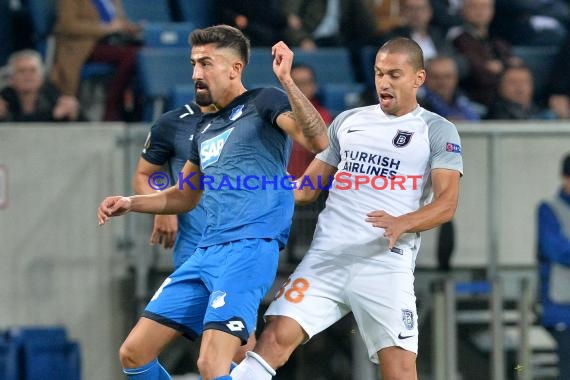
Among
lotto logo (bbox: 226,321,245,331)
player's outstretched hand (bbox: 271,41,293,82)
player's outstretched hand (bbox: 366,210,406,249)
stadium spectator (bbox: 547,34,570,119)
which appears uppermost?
player's outstretched hand (bbox: 271,41,293,82)

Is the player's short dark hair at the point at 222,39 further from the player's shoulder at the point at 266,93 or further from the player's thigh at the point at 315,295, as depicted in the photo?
the player's thigh at the point at 315,295

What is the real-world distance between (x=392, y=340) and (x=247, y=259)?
82 cm

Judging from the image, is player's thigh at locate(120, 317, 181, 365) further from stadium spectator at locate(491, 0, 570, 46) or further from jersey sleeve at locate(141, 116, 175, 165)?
stadium spectator at locate(491, 0, 570, 46)

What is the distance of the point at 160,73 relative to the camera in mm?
10422

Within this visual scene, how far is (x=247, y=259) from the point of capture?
19.7 ft

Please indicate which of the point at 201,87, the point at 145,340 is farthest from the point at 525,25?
the point at 145,340

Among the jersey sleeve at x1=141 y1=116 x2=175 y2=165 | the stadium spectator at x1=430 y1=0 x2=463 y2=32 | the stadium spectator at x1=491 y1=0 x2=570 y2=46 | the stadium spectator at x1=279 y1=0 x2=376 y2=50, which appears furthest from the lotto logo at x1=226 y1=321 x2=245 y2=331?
the stadium spectator at x1=491 y1=0 x2=570 y2=46

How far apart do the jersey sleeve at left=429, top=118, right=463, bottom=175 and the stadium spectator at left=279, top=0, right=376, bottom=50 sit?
509 centimetres

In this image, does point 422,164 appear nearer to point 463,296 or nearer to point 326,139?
point 326,139

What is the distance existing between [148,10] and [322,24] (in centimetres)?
163

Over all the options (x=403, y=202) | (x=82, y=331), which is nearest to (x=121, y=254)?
(x=82, y=331)

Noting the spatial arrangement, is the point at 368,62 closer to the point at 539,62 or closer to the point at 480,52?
the point at 480,52

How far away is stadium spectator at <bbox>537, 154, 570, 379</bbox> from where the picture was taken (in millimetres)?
8719

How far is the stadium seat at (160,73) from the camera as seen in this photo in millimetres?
10266
